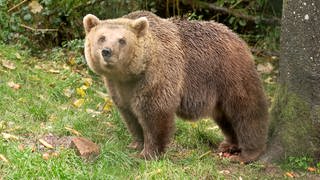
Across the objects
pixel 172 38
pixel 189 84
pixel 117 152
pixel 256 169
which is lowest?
pixel 256 169

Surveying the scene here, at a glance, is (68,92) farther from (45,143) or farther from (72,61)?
(45,143)

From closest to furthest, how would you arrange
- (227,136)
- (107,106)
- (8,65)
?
(227,136) → (107,106) → (8,65)

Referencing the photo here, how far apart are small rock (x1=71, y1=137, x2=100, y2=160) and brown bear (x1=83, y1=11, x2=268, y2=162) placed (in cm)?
59

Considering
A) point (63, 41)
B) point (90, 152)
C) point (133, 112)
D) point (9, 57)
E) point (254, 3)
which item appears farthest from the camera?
point (63, 41)

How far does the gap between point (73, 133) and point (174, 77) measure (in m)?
1.35

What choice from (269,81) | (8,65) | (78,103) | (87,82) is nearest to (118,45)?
(78,103)

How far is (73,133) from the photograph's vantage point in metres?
6.98

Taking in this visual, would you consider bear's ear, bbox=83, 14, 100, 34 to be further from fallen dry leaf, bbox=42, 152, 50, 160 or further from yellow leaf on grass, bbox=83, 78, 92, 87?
yellow leaf on grass, bbox=83, 78, 92, 87

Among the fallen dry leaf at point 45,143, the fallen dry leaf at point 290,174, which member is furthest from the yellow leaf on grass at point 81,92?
the fallen dry leaf at point 290,174

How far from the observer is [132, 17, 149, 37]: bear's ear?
6.25 meters

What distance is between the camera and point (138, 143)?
6906mm

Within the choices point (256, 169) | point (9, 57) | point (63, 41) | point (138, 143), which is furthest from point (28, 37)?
point (256, 169)

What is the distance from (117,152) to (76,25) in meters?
5.18

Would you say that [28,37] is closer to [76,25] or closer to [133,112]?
[76,25]
